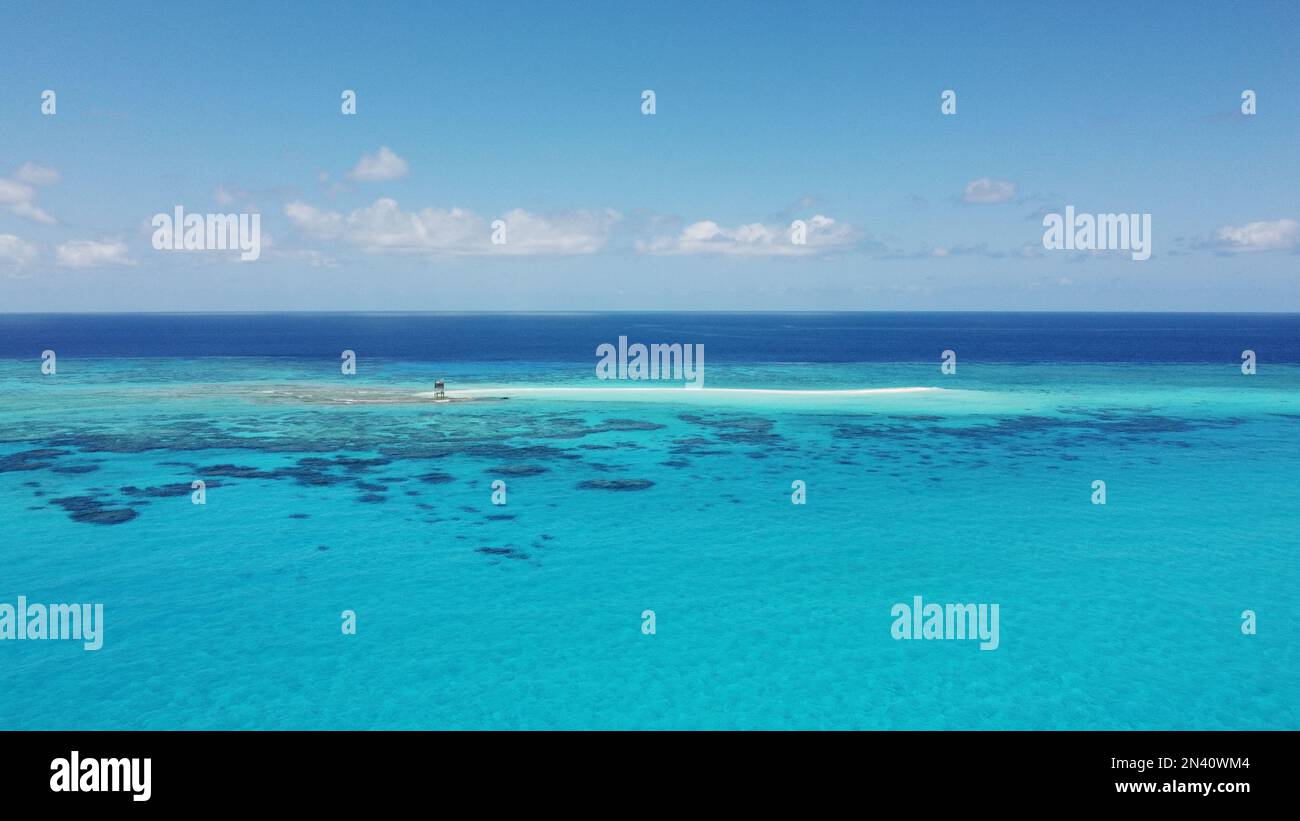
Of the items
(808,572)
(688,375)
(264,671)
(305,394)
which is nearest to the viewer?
(264,671)

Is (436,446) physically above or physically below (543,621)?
above

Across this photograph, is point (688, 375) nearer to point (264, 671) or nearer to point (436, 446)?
point (436, 446)

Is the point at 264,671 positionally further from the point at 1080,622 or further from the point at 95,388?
the point at 95,388
